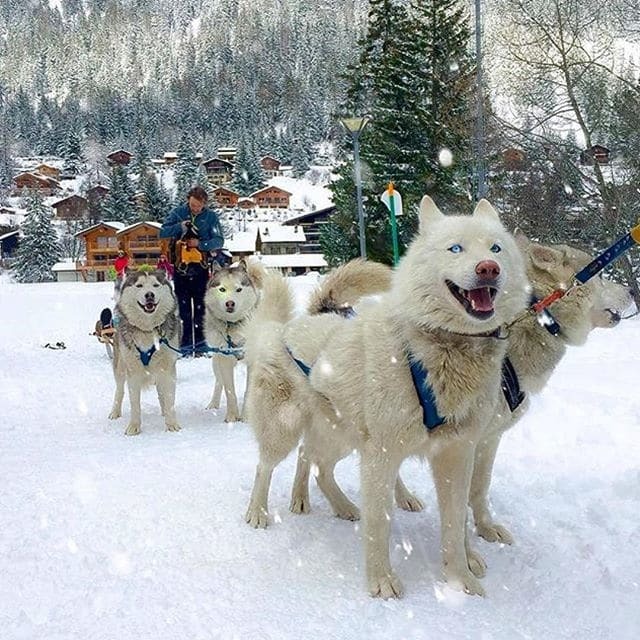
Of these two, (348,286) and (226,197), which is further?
(226,197)

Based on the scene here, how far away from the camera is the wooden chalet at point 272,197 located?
94.2 meters

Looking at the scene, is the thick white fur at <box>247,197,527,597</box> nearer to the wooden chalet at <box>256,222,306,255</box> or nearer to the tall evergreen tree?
the tall evergreen tree

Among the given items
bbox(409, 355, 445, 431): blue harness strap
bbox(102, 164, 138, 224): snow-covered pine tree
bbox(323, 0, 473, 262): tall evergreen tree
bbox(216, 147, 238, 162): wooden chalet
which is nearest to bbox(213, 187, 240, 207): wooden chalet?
bbox(102, 164, 138, 224): snow-covered pine tree

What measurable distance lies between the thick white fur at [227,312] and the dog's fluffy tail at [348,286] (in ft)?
9.65

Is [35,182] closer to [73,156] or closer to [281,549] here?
[73,156]

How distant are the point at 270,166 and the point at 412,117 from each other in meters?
90.5

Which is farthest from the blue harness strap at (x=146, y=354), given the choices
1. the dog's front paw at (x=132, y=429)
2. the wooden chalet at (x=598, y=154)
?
the wooden chalet at (x=598, y=154)

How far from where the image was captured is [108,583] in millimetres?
2711

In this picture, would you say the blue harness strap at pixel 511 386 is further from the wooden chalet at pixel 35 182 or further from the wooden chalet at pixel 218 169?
the wooden chalet at pixel 218 169

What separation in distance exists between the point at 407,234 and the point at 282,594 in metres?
21.0

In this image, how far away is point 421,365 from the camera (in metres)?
2.62

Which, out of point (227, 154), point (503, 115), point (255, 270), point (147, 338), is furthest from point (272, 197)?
point (255, 270)

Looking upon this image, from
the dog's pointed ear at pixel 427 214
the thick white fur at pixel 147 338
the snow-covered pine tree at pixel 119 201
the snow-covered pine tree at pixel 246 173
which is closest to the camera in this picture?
the dog's pointed ear at pixel 427 214

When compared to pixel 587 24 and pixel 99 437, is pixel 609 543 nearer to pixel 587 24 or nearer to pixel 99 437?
pixel 99 437
